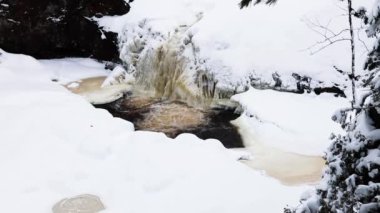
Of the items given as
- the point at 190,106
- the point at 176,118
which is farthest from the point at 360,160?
the point at 190,106

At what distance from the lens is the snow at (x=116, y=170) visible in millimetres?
5938

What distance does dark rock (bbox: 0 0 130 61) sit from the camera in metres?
13.0

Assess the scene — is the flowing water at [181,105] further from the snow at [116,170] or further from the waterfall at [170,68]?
the snow at [116,170]

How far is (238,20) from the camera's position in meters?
10.9

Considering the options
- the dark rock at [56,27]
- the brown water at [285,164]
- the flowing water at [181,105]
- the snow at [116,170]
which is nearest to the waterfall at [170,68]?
the flowing water at [181,105]

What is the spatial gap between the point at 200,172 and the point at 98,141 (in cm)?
190

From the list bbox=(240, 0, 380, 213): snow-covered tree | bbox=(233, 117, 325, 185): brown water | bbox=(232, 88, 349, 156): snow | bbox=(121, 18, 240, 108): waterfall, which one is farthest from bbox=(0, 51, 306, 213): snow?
bbox=(240, 0, 380, 213): snow-covered tree

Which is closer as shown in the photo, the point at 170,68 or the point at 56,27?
the point at 170,68

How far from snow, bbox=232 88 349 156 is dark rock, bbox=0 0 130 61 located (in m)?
5.12

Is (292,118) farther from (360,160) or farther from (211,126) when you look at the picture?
(360,160)

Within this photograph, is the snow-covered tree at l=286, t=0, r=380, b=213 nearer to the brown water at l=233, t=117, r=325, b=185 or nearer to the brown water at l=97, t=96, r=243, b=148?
the brown water at l=233, t=117, r=325, b=185

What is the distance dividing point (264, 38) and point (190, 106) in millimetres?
2174

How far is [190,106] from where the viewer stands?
10672 mm

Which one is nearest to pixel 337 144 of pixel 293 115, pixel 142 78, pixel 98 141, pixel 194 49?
pixel 98 141
